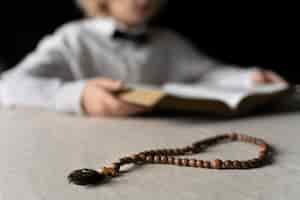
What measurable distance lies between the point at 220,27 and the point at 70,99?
0.57 metres

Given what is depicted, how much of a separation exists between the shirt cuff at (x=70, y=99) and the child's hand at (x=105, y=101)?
1 centimetres

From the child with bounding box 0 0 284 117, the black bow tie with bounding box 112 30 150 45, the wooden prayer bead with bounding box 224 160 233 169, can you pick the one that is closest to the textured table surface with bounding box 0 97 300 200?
the wooden prayer bead with bounding box 224 160 233 169

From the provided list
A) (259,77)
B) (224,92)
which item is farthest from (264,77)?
(224,92)

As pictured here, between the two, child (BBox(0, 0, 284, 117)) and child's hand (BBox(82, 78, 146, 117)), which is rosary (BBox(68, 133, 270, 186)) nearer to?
child's hand (BBox(82, 78, 146, 117))

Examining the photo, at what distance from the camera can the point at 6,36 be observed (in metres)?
1.13

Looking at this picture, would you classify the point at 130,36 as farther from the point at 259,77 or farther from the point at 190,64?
the point at 259,77

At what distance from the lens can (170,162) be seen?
1.56 feet

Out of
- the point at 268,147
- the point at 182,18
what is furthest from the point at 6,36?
the point at 268,147

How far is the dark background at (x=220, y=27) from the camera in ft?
3.75

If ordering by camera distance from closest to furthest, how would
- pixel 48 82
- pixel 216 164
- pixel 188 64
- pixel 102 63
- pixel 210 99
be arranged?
pixel 216 164 < pixel 210 99 < pixel 48 82 < pixel 102 63 < pixel 188 64

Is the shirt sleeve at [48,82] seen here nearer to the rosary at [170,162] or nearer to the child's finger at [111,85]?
the child's finger at [111,85]

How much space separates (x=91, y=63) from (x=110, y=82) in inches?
14.5

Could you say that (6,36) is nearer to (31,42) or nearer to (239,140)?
(31,42)

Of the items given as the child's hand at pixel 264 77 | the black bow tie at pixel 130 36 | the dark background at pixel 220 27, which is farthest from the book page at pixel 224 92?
the dark background at pixel 220 27
